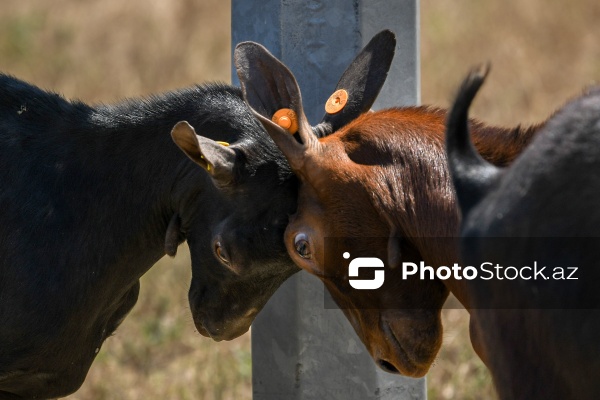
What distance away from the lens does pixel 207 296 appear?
15.3ft

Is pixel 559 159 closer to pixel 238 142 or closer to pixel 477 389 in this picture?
pixel 238 142

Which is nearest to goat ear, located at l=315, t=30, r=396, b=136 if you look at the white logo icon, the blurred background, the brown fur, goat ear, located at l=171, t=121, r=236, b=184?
the brown fur

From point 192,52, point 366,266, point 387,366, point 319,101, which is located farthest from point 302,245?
point 192,52

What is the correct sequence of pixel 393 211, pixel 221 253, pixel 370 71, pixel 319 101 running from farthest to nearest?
pixel 319 101 < pixel 370 71 < pixel 221 253 < pixel 393 211

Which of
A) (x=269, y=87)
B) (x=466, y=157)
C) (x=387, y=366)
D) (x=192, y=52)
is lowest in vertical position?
(x=387, y=366)

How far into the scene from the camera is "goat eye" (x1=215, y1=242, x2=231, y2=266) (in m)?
4.42

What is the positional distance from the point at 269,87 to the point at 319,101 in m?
0.57

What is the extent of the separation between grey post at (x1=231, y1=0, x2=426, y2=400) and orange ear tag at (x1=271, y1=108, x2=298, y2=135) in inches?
25.4

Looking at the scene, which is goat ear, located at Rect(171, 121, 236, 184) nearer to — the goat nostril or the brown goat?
the brown goat

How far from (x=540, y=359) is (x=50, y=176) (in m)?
2.46

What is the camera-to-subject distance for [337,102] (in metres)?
4.48

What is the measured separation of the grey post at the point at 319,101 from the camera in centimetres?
490

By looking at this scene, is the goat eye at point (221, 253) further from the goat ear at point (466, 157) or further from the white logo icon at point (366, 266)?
the goat ear at point (466, 157)

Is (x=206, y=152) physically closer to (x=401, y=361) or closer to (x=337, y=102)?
(x=337, y=102)
